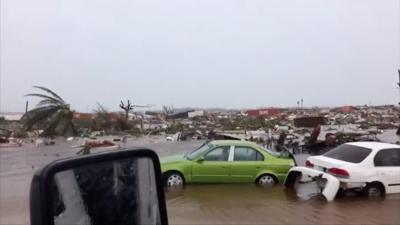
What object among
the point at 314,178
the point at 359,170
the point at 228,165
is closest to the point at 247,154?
the point at 228,165

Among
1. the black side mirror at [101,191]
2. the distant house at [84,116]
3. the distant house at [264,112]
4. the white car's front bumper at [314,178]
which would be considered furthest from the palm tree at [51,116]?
the black side mirror at [101,191]

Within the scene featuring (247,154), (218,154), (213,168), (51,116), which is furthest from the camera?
(51,116)

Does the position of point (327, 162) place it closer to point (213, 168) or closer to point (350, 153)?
point (350, 153)

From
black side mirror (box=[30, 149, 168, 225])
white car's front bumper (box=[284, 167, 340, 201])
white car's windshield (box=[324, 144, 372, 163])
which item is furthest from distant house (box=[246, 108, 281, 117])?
black side mirror (box=[30, 149, 168, 225])

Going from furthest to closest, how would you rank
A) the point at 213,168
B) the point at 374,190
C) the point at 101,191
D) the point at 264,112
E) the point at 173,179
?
the point at 264,112 < the point at 213,168 < the point at 173,179 < the point at 374,190 < the point at 101,191

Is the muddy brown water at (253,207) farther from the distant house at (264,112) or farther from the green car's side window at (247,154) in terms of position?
the distant house at (264,112)

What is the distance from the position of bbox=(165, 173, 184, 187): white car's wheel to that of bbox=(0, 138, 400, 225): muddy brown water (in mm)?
253

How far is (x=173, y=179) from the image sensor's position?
46.4 ft

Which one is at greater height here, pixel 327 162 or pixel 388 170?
pixel 327 162

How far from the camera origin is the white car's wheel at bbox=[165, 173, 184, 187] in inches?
554

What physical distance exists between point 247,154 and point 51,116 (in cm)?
1367

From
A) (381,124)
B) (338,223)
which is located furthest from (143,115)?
(338,223)

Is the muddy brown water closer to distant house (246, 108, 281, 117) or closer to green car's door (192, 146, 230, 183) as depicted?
green car's door (192, 146, 230, 183)

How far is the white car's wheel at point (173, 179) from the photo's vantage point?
554 inches
